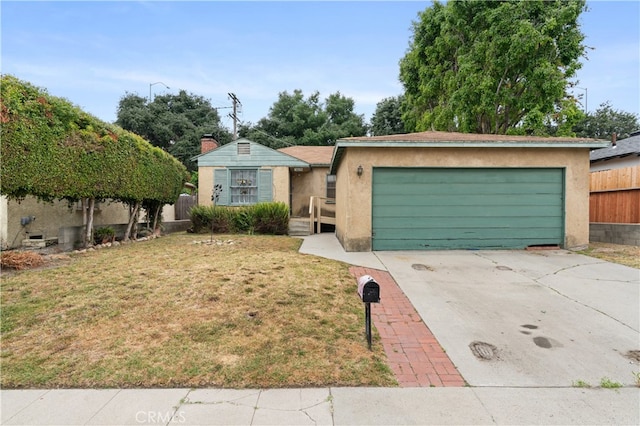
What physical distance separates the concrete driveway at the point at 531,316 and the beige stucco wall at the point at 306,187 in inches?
339

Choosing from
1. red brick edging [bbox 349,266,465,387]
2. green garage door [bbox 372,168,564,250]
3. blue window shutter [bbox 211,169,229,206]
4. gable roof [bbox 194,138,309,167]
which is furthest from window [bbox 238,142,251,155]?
red brick edging [bbox 349,266,465,387]

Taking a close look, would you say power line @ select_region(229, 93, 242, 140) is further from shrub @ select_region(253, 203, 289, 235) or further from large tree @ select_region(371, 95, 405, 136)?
large tree @ select_region(371, 95, 405, 136)

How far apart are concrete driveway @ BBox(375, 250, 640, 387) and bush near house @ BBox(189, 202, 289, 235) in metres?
6.26

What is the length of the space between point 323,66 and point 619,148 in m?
14.7

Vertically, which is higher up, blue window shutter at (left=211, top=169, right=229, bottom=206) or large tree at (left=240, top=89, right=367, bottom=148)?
large tree at (left=240, top=89, right=367, bottom=148)

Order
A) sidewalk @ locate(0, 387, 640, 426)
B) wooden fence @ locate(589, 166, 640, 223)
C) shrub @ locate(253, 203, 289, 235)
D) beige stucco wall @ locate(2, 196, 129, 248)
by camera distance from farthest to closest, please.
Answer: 1. shrub @ locate(253, 203, 289, 235)
2. wooden fence @ locate(589, 166, 640, 223)
3. beige stucco wall @ locate(2, 196, 129, 248)
4. sidewalk @ locate(0, 387, 640, 426)

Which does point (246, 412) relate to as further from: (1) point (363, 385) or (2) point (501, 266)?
(2) point (501, 266)

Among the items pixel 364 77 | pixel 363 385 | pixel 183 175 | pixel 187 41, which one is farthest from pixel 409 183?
pixel 364 77

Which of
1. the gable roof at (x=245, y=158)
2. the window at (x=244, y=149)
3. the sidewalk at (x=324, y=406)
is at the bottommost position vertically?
the sidewalk at (x=324, y=406)

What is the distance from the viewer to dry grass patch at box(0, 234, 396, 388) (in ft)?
8.68

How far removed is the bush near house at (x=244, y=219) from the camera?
12234 millimetres

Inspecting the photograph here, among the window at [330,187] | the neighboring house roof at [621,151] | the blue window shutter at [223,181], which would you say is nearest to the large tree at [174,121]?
the blue window shutter at [223,181]

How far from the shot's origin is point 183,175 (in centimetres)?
1280

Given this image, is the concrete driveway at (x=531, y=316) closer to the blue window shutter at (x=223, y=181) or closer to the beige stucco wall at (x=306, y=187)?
the beige stucco wall at (x=306, y=187)
